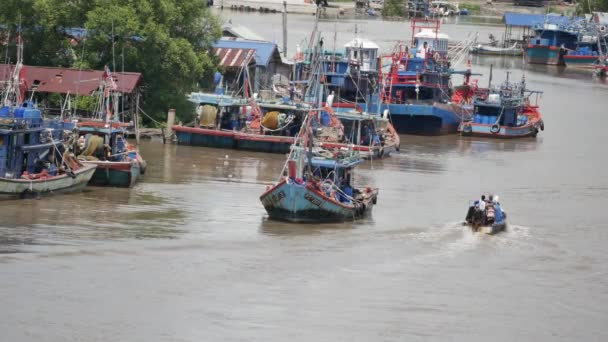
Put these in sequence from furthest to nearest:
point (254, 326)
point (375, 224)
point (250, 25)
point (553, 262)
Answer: point (250, 25) < point (375, 224) < point (553, 262) < point (254, 326)

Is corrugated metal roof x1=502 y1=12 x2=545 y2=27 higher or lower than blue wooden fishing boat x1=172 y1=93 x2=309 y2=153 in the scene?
higher

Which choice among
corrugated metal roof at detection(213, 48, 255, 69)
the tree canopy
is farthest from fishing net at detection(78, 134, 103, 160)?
corrugated metal roof at detection(213, 48, 255, 69)

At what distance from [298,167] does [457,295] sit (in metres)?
8.46

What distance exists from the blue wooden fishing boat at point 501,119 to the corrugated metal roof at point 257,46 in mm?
10631

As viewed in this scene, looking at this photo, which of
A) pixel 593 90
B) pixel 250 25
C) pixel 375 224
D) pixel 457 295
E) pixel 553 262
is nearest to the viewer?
pixel 457 295

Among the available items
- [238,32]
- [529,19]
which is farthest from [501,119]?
[529,19]

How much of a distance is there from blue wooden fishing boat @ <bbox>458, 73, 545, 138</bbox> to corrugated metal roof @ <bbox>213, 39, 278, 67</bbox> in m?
10.6

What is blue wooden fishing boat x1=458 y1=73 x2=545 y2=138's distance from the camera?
67.1m

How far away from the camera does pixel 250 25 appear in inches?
4678

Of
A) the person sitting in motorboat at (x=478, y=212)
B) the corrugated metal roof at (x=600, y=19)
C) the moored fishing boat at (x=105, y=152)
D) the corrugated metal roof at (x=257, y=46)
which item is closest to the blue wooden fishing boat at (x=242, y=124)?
the corrugated metal roof at (x=257, y=46)

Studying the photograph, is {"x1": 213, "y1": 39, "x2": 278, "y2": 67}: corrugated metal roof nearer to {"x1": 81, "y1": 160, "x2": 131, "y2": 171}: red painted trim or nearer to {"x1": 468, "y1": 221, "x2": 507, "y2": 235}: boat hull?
{"x1": 81, "y1": 160, "x2": 131, "y2": 171}: red painted trim

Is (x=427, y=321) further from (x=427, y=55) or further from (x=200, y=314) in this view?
(x=427, y=55)

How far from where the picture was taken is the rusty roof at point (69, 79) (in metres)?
50.7

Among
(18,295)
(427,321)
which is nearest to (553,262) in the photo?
(427,321)
